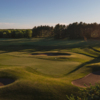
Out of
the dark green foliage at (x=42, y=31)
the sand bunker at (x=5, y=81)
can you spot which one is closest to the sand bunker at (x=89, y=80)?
the sand bunker at (x=5, y=81)

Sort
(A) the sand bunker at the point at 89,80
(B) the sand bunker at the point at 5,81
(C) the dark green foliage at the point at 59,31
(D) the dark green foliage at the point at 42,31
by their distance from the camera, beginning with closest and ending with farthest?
1. (B) the sand bunker at the point at 5,81
2. (A) the sand bunker at the point at 89,80
3. (C) the dark green foliage at the point at 59,31
4. (D) the dark green foliage at the point at 42,31

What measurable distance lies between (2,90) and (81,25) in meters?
89.8

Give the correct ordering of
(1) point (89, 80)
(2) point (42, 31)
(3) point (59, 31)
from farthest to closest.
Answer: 1. (2) point (42, 31)
2. (3) point (59, 31)
3. (1) point (89, 80)

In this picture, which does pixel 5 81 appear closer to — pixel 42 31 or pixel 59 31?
pixel 59 31

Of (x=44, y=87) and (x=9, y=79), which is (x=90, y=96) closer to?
(x=44, y=87)

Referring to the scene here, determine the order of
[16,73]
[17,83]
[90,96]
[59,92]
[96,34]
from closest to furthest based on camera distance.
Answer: [90,96] → [59,92] → [17,83] → [16,73] → [96,34]

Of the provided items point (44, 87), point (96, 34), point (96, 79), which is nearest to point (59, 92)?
point (44, 87)

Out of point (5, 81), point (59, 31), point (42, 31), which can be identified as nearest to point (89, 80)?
point (5, 81)

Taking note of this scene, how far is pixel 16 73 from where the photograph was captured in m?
16.7

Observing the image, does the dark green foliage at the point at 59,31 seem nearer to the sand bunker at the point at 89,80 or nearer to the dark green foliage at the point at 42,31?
the dark green foliage at the point at 42,31

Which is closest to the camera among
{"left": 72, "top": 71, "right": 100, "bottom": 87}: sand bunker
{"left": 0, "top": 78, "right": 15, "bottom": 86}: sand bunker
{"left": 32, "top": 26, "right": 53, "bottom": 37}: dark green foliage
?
{"left": 0, "top": 78, "right": 15, "bottom": 86}: sand bunker

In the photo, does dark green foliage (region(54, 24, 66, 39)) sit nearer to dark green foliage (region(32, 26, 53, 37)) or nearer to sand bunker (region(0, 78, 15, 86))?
dark green foliage (region(32, 26, 53, 37))

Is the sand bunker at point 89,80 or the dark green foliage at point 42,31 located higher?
the dark green foliage at point 42,31

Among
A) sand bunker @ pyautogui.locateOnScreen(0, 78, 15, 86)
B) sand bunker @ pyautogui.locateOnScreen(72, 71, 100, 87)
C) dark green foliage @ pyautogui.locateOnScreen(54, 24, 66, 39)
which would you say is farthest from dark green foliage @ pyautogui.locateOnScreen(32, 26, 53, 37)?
sand bunker @ pyautogui.locateOnScreen(0, 78, 15, 86)
